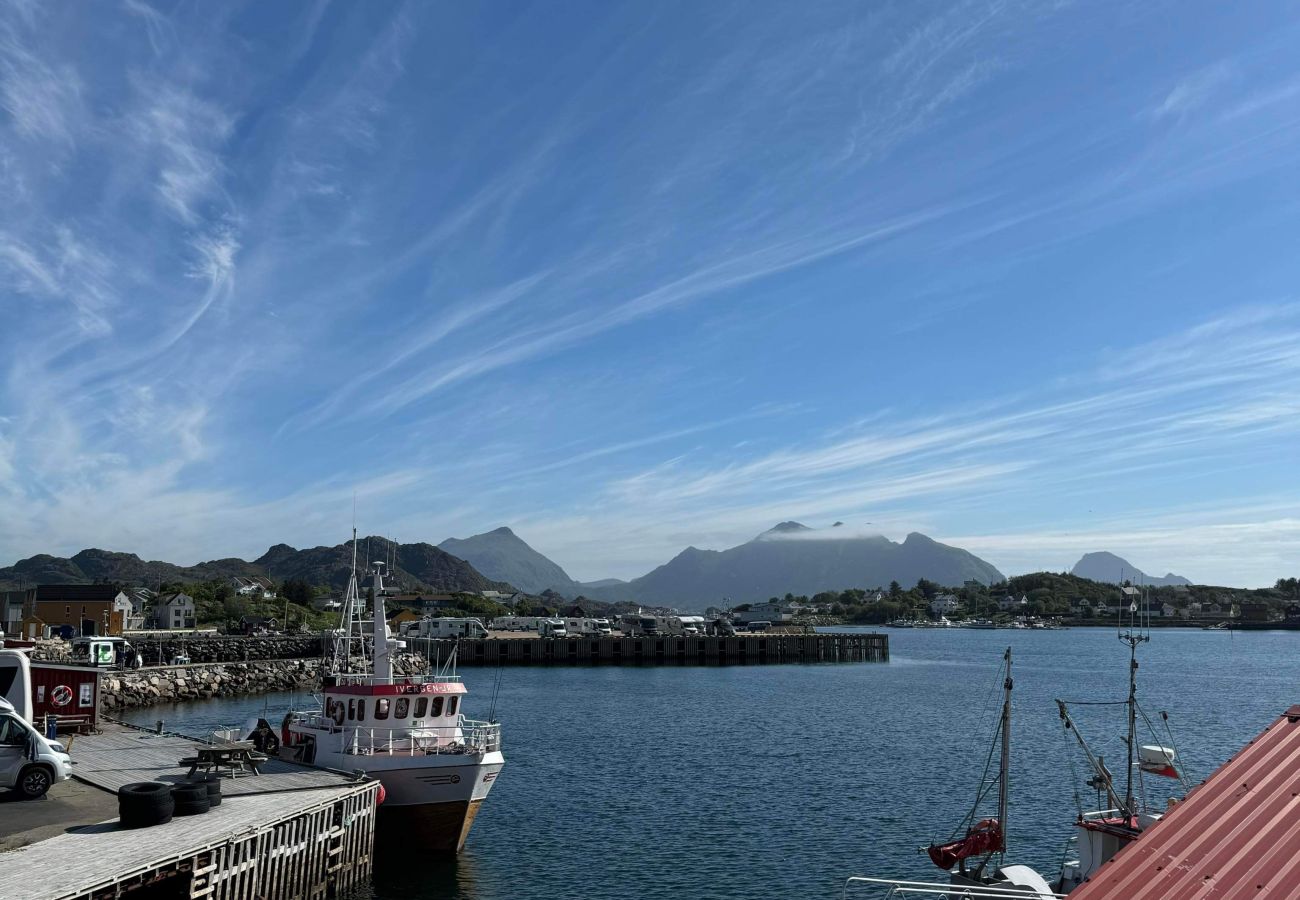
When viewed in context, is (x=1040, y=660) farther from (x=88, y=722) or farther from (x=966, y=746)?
(x=88, y=722)

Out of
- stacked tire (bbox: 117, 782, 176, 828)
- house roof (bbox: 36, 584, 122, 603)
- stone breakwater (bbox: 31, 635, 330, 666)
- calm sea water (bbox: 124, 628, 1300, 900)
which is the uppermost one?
house roof (bbox: 36, 584, 122, 603)

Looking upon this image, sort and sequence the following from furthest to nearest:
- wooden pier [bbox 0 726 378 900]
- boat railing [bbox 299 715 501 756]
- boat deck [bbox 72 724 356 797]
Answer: boat railing [bbox 299 715 501 756]
boat deck [bbox 72 724 356 797]
wooden pier [bbox 0 726 378 900]

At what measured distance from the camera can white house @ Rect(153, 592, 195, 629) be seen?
477 feet

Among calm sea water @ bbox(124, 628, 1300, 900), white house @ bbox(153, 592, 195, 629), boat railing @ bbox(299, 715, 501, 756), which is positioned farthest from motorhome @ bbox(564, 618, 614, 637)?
boat railing @ bbox(299, 715, 501, 756)

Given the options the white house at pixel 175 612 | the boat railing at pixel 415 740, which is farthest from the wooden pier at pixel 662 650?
the boat railing at pixel 415 740

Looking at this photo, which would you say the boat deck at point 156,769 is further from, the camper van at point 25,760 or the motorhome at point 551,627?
the motorhome at point 551,627

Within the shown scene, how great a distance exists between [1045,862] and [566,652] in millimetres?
107210

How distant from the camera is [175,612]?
146 m

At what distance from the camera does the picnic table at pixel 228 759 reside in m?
28.5

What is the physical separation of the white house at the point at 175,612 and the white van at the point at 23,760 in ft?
438

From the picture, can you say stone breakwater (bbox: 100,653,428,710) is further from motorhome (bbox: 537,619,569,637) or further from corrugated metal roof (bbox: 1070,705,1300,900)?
motorhome (bbox: 537,619,569,637)

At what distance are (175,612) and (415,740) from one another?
132421 mm

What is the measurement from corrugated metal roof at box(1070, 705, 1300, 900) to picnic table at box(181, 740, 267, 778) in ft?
84.9

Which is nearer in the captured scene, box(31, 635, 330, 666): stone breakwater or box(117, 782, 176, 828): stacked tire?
box(117, 782, 176, 828): stacked tire
